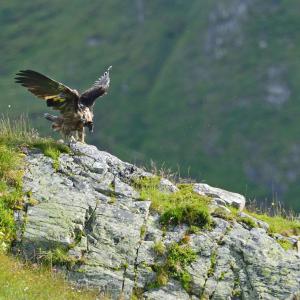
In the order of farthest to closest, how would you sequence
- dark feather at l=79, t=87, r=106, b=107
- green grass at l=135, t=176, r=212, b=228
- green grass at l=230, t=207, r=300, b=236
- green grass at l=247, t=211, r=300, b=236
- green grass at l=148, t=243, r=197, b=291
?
1. dark feather at l=79, t=87, r=106, b=107
2. green grass at l=247, t=211, r=300, b=236
3. green grass at l=230, t=207, r=300, b=236
4. green grass at l=135, t=176, r=212, b=228
5. green grass at l=148, t=243, r=197, b=291

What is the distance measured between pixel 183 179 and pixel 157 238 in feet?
10.7

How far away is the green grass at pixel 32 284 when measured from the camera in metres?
12.0

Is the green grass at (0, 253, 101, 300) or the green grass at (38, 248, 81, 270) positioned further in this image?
the green grass at (38, 248, 81, 270)

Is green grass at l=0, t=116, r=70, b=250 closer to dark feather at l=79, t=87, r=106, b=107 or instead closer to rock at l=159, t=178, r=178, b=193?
dark feather at l=79, t=87, r=106, b=107

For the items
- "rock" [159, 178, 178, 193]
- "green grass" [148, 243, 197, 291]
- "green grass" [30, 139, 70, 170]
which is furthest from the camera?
"rock" [159, 178, 178, 193]

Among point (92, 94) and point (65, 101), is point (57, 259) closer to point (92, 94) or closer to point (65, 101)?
point (65, 101)

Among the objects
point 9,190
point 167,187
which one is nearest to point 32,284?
point 9,190

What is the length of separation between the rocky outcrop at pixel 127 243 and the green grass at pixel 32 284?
67 cm

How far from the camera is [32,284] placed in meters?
12.7

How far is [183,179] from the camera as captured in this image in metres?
18.7

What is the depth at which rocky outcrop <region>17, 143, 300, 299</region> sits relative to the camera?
14.6m

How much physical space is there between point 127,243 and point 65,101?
14.6 feet

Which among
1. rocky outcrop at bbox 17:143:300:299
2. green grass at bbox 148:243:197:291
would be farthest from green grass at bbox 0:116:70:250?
green grass at bbox 148:243:197:291

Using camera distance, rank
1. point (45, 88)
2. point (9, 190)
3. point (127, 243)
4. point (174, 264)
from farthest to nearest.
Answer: point (45, 88), point (9, 190), point (127, 243), point (174, 264)
